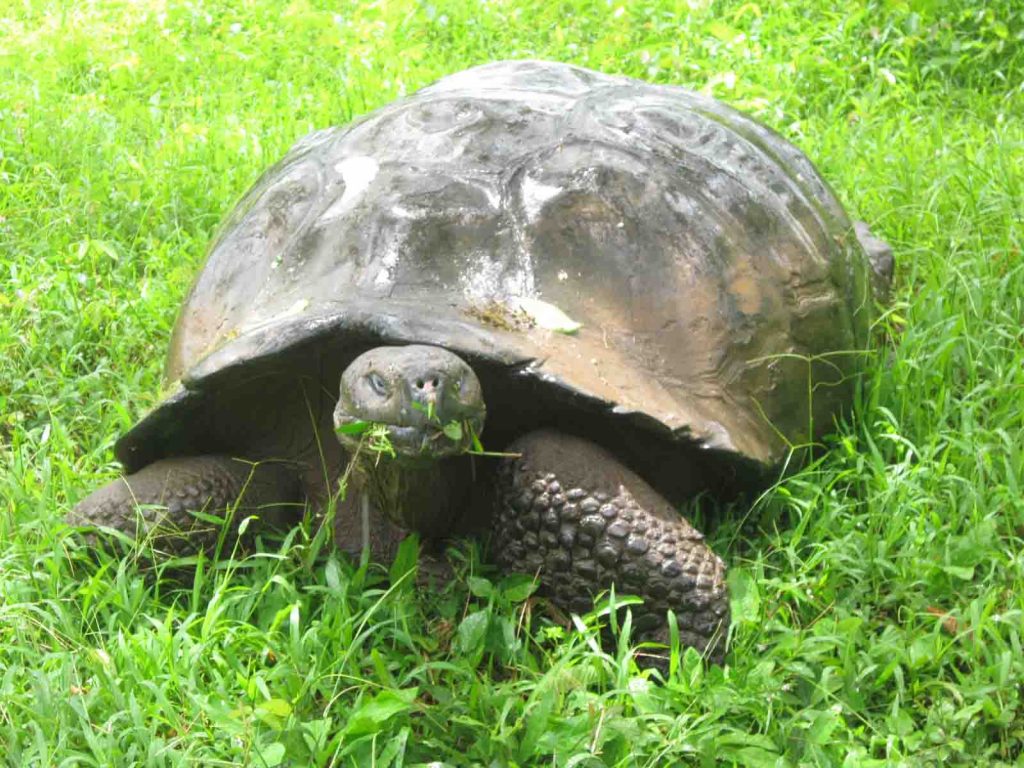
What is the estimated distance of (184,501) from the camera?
9.98 ft

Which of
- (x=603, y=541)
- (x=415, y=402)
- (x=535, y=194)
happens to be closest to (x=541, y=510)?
(x=603, y=541)

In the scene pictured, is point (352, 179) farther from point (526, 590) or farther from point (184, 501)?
point (526, 590)

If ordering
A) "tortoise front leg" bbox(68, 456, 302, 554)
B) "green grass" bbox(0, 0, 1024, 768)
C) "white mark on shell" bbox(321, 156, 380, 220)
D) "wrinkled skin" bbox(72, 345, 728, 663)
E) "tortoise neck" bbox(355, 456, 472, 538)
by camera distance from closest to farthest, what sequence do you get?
1. "green grass" bbox(0, 0, 1024, 768)
2. "wrinkled skin" bbox(72, 345, 728, 663)
3. "tortoise neck" bbox(355, 456, 472, 538)
4. "tortoise front leg" bbox(68, 456, 302, 554)
5. "white mark on shell" bbox(321, 156, 380, 220)

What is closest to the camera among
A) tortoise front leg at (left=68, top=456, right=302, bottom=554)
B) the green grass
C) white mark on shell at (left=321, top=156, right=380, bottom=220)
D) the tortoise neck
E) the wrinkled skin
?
the green grass

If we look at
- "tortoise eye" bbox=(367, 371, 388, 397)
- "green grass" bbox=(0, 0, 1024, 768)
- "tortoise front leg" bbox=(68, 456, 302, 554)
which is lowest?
"green grass" bbox=(0, 0, 1024, 768)

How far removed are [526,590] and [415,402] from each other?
1.87 feet

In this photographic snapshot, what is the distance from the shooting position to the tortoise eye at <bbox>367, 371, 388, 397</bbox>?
8.52 feet

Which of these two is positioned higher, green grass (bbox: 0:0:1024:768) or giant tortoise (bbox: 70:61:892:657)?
giant tortoise (bbox: 70:61:892:657)

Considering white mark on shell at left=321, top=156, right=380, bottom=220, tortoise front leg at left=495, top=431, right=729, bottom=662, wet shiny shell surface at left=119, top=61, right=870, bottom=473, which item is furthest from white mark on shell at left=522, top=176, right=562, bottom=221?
tortoise front leg at left=495, top=431, right=729, bottom=662

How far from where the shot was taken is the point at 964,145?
5027 millimetres

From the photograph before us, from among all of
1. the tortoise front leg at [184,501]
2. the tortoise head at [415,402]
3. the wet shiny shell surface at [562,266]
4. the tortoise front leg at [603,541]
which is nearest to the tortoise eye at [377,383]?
the tortoise head at [415,402]

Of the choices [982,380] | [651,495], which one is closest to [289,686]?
[651,495]

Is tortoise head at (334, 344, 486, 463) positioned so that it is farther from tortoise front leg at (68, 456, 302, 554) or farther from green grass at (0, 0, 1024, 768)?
tortoise front leg at (68, 456, 302, 554)

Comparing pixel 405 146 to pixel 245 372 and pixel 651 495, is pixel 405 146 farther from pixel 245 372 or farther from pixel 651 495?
pixel 651 495
